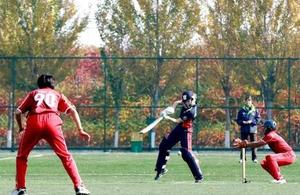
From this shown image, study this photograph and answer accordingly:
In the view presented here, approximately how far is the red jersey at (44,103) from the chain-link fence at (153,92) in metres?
26.3

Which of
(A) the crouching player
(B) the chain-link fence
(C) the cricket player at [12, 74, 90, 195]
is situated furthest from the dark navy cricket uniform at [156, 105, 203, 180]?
(B) the chain-link fence

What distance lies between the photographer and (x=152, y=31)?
49.8 meters

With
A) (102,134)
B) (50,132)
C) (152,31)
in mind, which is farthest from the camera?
(152,31)

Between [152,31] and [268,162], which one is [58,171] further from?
[152,31]

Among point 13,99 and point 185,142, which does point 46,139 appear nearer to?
point 185,142

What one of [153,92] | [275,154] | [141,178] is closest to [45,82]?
[275,154]

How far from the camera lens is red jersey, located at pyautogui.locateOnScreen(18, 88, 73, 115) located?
18234mm

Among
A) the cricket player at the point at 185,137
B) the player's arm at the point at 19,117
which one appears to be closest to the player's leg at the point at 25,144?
the player's arm at the point at 19,117

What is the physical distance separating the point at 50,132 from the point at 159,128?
1098 inches

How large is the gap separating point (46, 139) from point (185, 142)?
6.17 m

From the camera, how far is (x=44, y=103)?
18234 mm

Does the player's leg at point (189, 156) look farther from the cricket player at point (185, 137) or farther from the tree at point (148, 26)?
the tree at point (148, 26)

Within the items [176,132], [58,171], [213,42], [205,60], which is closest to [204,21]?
[213,42]

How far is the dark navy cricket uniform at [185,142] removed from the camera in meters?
23.8
